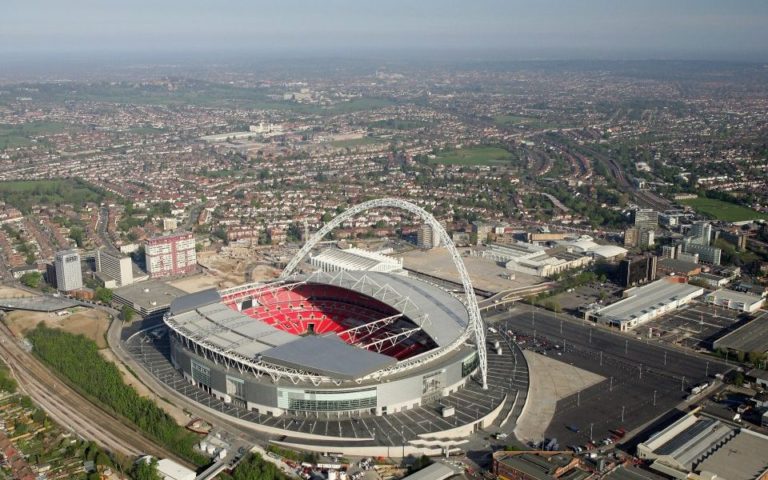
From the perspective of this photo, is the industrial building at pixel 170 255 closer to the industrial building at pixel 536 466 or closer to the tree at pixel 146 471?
the tree at pixel 146 471

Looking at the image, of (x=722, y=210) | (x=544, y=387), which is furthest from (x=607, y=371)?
(x=722, y=210)

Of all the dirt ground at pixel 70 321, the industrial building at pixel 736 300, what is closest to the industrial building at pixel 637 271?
the industrial building at pixel 736 300

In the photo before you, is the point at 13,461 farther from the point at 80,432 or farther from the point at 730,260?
→ the point at 730,260

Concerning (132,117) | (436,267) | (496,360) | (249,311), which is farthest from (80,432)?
(132,117)

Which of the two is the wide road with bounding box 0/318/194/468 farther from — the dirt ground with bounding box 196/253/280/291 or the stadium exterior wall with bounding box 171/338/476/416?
the dirt ground with bounding box 196/253/280/291

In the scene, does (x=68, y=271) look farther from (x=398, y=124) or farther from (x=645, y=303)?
(x=398, y=124)

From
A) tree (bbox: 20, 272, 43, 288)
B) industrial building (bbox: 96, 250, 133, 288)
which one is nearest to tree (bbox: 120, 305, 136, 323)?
industrial building (bbox: 96, 250, 133, 288)
